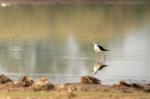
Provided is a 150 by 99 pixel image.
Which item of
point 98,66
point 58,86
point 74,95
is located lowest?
point 74,95

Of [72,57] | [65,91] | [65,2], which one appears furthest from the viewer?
[65,2]

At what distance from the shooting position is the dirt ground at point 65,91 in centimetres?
1196

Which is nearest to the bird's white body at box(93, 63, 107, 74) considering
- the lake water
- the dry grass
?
the lake water

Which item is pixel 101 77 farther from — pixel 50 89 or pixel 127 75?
pixel 50 89

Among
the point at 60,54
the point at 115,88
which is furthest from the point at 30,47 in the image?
the point at 115,88

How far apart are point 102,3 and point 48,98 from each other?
60995 mm

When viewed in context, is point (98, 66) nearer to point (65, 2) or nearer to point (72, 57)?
point (72, 57)

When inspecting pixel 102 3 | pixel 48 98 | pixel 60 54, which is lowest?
pixel 48 98

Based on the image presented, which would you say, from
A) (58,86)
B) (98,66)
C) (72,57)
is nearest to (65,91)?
(58,86)

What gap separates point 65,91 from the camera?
1265 centimetres

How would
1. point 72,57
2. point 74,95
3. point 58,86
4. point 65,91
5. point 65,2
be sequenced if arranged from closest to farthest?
point 74,95, point 65,91, point 58,86, point 72,57, point 65,2

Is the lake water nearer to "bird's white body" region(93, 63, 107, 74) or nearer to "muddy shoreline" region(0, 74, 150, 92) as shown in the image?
"bird's white body" region(93, 63, 107, 74)

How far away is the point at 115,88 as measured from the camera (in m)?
13.9

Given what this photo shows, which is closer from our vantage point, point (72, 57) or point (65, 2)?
point (72, 57)
